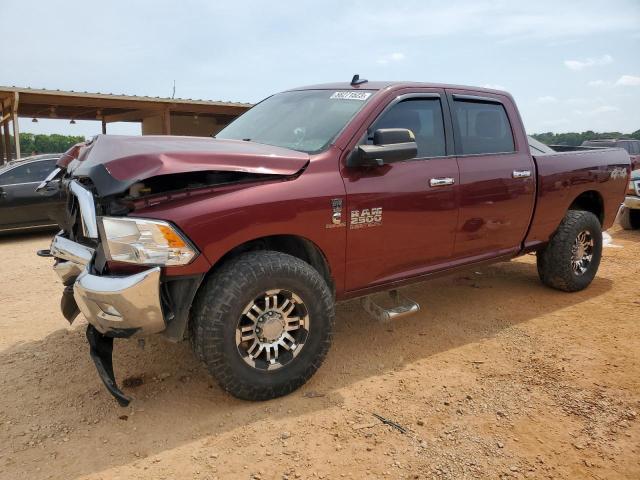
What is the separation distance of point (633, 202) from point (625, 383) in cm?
664

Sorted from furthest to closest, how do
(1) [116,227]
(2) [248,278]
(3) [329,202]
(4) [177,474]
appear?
1. (3) [329,202]
2. (2) [248,278]
3. (1) [116,227]
4. (4) [177,474]

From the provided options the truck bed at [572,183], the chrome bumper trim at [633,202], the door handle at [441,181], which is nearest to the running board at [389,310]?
the door handle at [441,181]

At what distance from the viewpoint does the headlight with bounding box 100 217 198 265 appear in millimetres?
2475

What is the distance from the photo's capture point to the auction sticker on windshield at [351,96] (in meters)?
3.48

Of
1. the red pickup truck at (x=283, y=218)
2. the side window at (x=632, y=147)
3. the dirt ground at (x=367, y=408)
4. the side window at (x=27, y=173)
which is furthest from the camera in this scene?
the side window at (x=632, y=147)

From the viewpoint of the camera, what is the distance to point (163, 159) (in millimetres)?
2516

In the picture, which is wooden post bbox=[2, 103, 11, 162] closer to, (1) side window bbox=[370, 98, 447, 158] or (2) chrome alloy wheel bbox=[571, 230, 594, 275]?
(1) side window bbox=[370, 98, 447, 158]

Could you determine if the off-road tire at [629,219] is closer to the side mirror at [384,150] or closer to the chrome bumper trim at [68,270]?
the side mirror at [384,150]

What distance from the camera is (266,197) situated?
278 cm

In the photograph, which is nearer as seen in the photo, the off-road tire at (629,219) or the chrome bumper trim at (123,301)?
the chrome bumper trim at (123,301)

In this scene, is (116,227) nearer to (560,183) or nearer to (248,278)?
(248,278)

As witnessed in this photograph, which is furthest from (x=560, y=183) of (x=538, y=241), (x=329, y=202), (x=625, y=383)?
(x=329, y=202)

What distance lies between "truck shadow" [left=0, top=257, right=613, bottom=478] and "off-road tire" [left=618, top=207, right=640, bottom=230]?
5397mm

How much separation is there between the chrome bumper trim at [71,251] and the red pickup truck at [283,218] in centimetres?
1
